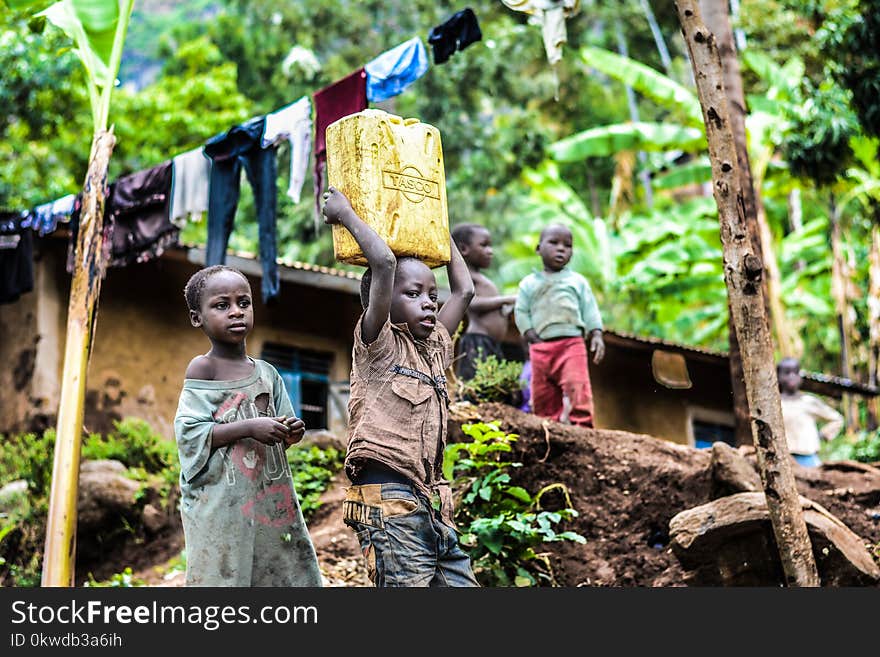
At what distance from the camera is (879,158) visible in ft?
44.7

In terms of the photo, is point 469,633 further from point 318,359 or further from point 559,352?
point 318,359

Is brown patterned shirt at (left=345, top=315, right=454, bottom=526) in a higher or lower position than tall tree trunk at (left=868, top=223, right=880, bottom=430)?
lower

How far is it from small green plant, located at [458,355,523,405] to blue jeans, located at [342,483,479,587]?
3306 millimetres

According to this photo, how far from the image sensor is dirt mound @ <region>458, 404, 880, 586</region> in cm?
598

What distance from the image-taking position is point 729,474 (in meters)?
6.05

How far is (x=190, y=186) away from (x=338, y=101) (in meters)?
1.61

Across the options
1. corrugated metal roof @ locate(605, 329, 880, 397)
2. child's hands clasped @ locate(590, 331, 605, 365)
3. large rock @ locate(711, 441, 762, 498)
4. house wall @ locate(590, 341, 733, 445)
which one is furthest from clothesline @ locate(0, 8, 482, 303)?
house wall @ locate(590, 341, 733, 445)

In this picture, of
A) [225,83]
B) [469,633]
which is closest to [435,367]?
[469,633]

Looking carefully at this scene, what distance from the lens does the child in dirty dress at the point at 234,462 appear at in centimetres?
390

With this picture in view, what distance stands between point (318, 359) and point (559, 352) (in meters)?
4.84

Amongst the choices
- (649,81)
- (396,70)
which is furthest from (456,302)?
(649,81)

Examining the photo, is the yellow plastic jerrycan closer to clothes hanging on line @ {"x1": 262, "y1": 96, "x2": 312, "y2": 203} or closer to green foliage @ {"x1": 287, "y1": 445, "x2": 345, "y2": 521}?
green foliage @ {"x1": 287, "y1": 445, "x2": 345, "y2": 521}

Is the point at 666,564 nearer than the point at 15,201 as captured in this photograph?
Yes

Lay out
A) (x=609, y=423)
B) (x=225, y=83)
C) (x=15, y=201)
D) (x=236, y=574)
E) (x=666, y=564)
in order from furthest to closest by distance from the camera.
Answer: (x=225, y=83), (x=15, y=201), (x=609, y=423), (x=666, y=564), (x=236, y=574)
